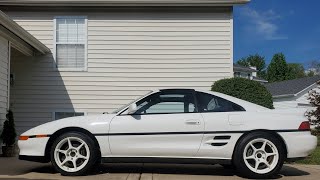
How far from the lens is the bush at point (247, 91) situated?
39.7 feet

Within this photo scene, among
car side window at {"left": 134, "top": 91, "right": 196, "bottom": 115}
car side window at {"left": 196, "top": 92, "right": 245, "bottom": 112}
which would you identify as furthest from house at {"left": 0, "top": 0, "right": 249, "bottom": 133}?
car side window at {"left": 196, "top": 92, "right": 245, "bottom": 112}

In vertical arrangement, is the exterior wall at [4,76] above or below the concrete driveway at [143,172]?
above

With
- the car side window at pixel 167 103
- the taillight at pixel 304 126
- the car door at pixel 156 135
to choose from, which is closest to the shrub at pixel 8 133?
the car door at pixel 156 135

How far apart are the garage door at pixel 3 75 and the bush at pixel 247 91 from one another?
560cm

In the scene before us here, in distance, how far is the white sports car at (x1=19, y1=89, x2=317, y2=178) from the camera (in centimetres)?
669

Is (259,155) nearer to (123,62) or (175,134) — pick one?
(175,134)

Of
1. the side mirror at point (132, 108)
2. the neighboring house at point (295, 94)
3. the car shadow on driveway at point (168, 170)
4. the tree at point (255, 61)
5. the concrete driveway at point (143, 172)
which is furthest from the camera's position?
the tree at point (255, 61)

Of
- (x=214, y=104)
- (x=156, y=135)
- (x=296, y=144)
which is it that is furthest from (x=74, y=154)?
(x=296, y=144)

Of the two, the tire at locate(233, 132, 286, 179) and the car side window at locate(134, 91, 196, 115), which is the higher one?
the car side window at locate(134, 91, 196, 115)

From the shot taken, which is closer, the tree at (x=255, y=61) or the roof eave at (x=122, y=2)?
the roof eave at (x=122, y=2)

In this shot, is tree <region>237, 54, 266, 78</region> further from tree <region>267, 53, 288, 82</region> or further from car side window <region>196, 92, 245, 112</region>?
car side window <region>196, 92, 245, 112</region>

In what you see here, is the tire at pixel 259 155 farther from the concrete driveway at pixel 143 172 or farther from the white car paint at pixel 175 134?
the concrete driveway at pixel 143 172

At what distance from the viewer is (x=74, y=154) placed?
22.2ft

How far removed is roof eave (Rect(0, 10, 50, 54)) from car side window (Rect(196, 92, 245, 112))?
4.80m
